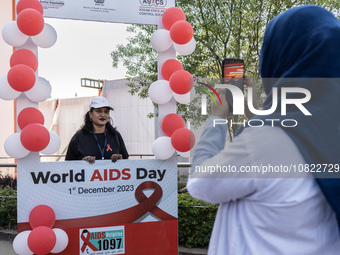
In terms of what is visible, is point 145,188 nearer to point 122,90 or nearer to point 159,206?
point 159,206

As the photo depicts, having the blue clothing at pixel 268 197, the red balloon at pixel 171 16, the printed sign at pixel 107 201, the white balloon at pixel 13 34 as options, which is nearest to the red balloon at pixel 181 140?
the printed sign at pixel 107 201

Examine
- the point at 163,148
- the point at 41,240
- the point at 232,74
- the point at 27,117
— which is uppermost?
the point at 232,74

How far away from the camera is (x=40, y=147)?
148 inches

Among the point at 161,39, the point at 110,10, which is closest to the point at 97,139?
the point at 161,39

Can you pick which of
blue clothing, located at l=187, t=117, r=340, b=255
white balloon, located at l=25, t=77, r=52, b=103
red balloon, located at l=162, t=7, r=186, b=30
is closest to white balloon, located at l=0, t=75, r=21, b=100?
white balloon, located at l=25, t=77, r=52, b=103

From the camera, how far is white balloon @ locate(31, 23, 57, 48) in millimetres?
3842

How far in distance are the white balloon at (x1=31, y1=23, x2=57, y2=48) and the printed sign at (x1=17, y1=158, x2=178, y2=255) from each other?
115 cm

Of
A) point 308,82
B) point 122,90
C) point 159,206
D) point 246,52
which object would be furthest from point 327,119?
point 122,90

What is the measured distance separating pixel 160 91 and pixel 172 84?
0.15 metres

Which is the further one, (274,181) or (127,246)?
(127,246)

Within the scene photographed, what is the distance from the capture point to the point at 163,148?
4250mm

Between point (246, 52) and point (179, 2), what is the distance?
1.58m

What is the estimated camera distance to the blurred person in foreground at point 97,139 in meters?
4.25

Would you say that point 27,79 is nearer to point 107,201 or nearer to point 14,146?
point 14,146
